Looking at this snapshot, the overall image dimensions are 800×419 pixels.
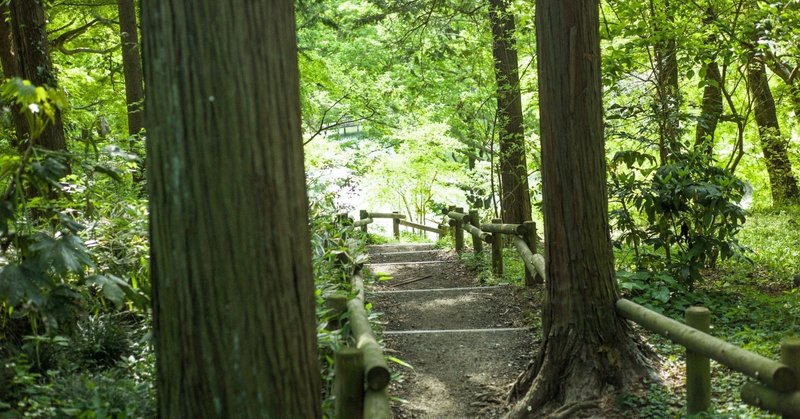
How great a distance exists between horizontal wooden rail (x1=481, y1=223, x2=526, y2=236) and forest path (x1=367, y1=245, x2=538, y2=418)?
73cm

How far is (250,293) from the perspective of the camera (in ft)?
7.91

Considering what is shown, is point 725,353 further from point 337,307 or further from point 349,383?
point 337,307

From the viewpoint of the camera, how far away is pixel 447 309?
8430mm

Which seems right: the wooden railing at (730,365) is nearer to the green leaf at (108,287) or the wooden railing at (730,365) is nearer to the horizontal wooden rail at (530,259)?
the horizontal wooden rail at (530,259)

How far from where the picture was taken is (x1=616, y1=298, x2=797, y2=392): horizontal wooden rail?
3.15 meters

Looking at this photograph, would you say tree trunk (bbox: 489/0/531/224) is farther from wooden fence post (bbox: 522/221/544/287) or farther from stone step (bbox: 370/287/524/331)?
stone step (bbox: 370/287/524/331)

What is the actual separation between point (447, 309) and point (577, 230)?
3423 mm

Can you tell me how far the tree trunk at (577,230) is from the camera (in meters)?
5.16

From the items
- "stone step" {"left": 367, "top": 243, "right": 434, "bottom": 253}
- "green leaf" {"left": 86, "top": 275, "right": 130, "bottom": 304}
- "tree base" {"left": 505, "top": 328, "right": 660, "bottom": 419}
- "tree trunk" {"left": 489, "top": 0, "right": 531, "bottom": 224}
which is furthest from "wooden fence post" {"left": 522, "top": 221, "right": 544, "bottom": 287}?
"stone step" {"left": 367, "top": 243, "right": 434, "bottom": 253}

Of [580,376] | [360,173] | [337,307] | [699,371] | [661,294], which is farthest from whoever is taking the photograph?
[360,173]

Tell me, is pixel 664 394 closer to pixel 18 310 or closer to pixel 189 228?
pixel 189 228

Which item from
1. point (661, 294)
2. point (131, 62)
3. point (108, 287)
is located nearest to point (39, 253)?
point (108, 287)

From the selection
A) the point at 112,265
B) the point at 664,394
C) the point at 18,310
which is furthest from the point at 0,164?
the point at 664,394

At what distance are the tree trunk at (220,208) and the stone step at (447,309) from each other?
541 centimetres
